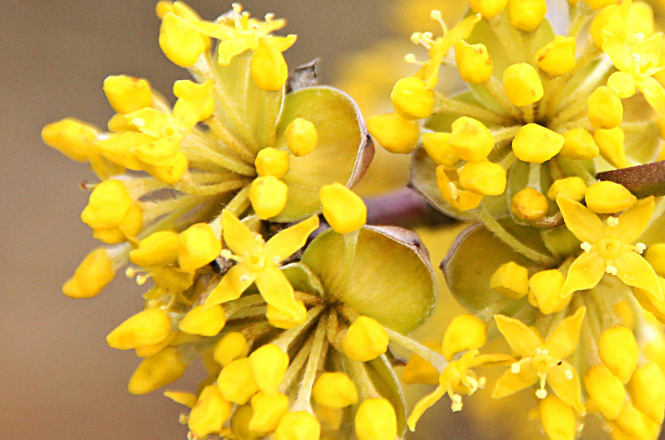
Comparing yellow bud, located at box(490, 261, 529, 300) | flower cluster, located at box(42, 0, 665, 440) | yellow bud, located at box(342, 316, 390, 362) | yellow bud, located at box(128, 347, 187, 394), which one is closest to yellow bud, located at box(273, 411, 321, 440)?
flower cluster, located at box(42, 0, 665, 440)

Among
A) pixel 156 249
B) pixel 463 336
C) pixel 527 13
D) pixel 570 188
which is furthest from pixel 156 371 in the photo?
pixel 527 13

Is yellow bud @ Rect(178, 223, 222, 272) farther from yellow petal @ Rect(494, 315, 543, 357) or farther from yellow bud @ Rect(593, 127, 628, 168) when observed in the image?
yellow bud @ Rect(593, 127, 628, 168)

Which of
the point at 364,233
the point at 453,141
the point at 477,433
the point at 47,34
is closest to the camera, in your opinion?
the point at 453,141

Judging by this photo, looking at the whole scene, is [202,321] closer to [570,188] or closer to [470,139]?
[470,139]

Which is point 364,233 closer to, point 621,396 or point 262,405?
point 262,405

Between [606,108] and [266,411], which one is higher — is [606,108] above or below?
above

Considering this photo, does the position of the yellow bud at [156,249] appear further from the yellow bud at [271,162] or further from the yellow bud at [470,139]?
the yellow bud at [470,139]

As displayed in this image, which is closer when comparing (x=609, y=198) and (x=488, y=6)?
(x=609, y=198)

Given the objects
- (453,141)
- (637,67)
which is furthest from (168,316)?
(637,67)
